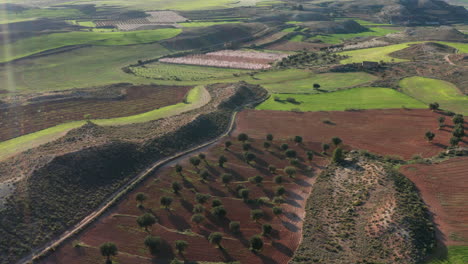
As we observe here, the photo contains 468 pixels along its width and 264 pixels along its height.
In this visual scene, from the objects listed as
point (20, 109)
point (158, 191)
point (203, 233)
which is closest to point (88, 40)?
point (20, 109)

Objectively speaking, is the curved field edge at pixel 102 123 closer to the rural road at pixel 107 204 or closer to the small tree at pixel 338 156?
the rural road at pixel 107 204

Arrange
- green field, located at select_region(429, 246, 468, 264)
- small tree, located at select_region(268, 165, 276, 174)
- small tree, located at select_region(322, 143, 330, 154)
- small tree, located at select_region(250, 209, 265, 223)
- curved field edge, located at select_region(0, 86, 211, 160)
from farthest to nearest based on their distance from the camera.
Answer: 1. curved field edge, located at select_region(0, 86, 211, 160)
2. small tree, located at select_region(322, 143, 330, 154)
3. small tree, located at select_region(268, 165, 276, 174)
4. small tree, located at select_region(250, 209, 265, 223)
5. green field, located at select_region(429, 246, 468, 264)

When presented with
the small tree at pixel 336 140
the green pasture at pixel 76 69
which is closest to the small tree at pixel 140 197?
the small tree at pixel 336 140

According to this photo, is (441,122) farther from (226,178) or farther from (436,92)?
(226,178)

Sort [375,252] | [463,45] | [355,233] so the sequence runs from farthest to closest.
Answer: [463,45] → [355,233] → [375,252]

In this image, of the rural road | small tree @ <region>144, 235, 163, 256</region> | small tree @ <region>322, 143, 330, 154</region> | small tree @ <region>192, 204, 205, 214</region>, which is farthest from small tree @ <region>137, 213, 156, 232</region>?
small tree @ <region>322, 143, 330, 154</region>

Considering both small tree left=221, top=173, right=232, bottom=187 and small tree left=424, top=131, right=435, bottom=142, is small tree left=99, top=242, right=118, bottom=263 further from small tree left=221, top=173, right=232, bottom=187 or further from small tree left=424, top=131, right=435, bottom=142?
small tree left=424, top=131, right=435, bottom=142

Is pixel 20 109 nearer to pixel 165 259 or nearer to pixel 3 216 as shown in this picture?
pixel 3 216
